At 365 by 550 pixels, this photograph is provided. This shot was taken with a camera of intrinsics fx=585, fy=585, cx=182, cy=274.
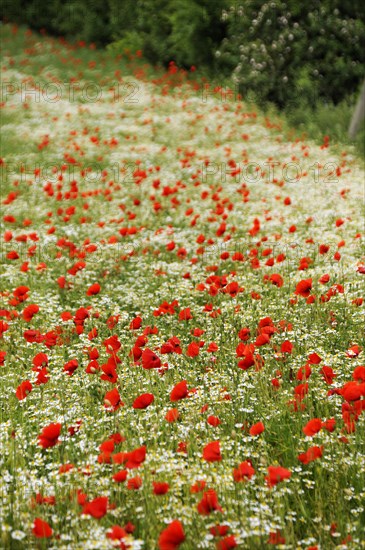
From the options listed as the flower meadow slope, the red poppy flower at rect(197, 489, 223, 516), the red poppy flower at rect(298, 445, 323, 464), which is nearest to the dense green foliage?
A: the flower meadow slope

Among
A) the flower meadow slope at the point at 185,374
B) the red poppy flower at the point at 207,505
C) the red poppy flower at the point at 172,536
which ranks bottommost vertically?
the flower meadow slope at the point at 185,374

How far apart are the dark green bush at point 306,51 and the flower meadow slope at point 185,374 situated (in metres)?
4.51

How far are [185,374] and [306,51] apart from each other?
11.5 m

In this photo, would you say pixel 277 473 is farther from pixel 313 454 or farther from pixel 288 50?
pixel 288 50

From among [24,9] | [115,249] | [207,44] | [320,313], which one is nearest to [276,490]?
[320,313]

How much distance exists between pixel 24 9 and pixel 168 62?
10623mm

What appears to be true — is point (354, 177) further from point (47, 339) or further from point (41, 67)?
point (41, 67)

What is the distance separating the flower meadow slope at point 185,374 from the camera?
2.26m

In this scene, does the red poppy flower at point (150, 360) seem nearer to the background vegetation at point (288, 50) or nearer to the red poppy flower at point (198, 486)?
the red poppy flower at point (198, 486)

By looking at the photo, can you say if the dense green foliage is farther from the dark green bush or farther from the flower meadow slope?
the flower meadow slope

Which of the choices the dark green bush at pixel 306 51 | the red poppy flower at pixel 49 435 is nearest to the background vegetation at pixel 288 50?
the dark green bush at pixel 306 51

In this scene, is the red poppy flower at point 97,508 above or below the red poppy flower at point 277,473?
below

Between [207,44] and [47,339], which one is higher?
[207,44]

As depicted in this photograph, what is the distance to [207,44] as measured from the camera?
53.5ft
